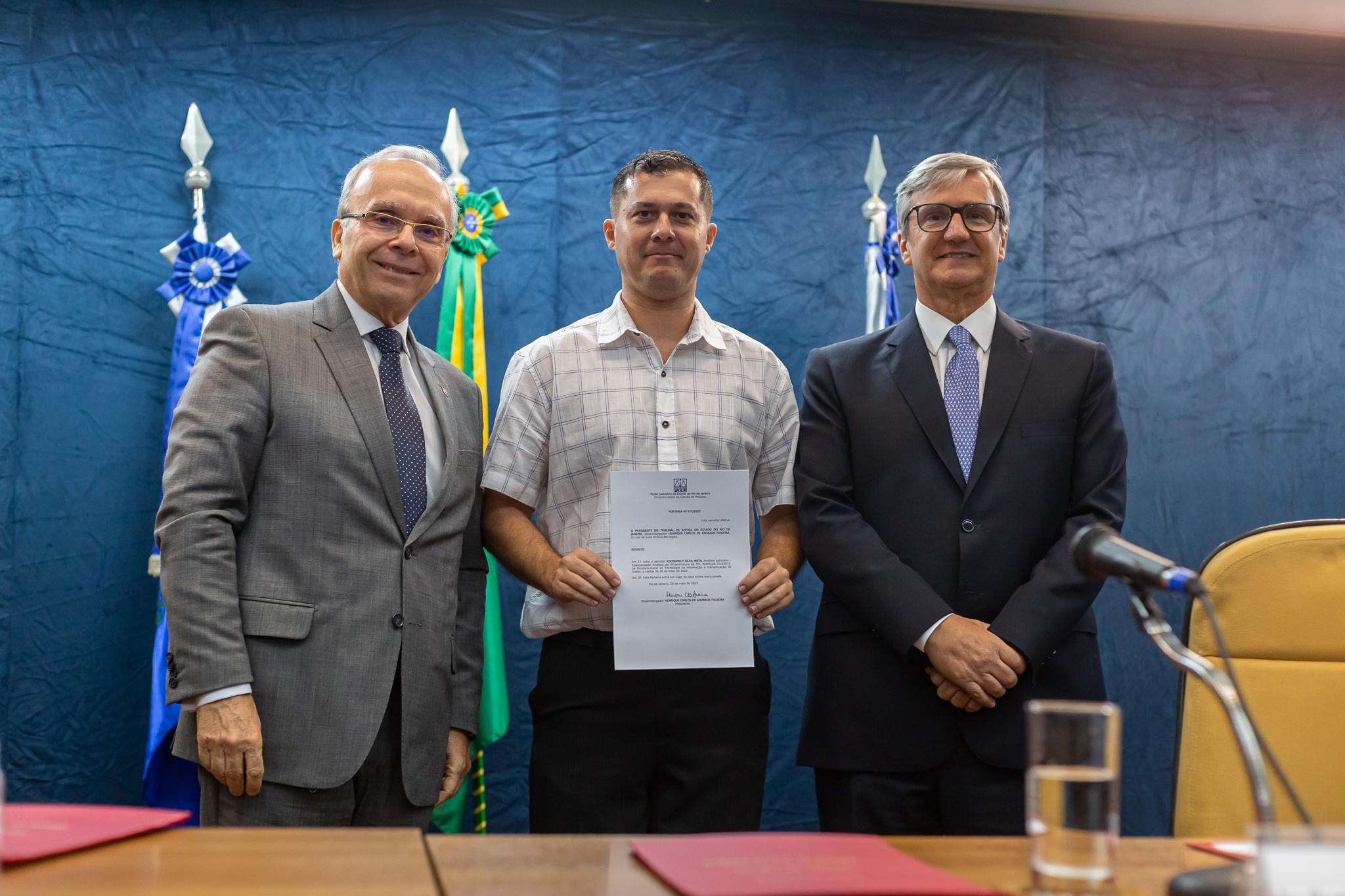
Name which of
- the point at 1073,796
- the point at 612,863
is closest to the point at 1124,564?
the point at 1073,796

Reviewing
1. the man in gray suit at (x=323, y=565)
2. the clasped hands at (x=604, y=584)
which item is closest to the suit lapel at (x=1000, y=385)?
the clasped hands at (x=604, y=584)

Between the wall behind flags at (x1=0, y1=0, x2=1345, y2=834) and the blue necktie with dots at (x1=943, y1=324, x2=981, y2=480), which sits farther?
the wall behind flags at (x1=0, y1=0, x2=1345, y2=834)

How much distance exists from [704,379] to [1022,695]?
905 millimetres

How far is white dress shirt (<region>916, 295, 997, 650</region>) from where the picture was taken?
2197 mm

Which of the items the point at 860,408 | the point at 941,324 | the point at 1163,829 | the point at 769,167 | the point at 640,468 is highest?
the point at 769,167

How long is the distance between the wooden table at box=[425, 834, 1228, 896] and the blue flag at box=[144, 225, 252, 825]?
78.3 inches

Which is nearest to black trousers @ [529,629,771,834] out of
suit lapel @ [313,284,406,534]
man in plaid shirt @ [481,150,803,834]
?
man in plaid shirt @ [481,150,803,834]

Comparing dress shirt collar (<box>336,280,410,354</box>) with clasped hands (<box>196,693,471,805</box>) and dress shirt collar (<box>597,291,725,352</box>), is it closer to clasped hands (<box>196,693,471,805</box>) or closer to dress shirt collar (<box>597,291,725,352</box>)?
dress shirt collar (<box>597,291,725,352</box>)

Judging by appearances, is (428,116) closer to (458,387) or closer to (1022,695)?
(458,387)

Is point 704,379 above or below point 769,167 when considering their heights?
below

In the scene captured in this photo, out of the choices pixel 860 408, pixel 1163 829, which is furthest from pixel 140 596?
pixel 1163 829

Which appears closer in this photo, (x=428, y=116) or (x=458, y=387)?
(x=458, y=387)

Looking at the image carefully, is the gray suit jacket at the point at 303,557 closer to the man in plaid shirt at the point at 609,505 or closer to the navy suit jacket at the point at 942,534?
the man in plaid shirt at the point at 609,505

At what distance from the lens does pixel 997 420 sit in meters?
2.09
